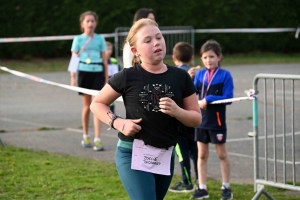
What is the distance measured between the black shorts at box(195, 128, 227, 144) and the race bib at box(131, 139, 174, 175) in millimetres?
2273

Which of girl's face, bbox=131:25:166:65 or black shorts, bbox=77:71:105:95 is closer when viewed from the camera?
girl's face, bbox=131:25:166:65

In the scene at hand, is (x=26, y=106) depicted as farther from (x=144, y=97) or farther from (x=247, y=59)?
(x=247, y=59)

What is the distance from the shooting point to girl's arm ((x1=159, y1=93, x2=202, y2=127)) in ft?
13.2

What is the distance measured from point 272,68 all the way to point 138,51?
709 inches

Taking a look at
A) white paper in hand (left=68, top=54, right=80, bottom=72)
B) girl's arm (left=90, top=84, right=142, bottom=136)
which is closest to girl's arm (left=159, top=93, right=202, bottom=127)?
girl's arm (left=90, top=84, right=142, bottom=136)

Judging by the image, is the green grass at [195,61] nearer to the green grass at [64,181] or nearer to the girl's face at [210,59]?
the green grass at [64,181]

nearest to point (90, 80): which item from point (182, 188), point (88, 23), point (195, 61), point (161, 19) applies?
point (88, 23)

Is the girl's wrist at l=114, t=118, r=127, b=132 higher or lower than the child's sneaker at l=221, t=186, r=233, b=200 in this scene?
higher

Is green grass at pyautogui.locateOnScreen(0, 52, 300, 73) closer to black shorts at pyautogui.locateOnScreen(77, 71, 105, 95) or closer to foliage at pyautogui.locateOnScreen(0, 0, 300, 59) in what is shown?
foliage at pyautogui.locateOnScreen(0, 0, 300, 59)

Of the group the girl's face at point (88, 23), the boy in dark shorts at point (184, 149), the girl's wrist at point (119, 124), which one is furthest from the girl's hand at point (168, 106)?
the girl's face at point (88, 23)

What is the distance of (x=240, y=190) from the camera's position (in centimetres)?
693

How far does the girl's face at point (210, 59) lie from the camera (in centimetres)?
659

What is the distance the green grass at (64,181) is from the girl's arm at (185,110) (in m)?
2.40

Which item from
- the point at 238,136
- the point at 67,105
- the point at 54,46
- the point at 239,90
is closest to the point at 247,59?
the point at 54,46
